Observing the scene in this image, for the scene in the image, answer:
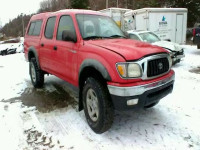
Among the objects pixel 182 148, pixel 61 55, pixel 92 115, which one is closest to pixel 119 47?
pixel 92 115

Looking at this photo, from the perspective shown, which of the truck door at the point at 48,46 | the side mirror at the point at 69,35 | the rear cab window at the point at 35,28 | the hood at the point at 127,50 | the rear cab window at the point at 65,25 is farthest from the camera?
the rear cab window at the point at 35,28

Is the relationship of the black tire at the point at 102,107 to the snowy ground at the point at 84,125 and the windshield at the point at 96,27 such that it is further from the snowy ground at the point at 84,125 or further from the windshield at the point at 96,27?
the windshield at the point at 96,27

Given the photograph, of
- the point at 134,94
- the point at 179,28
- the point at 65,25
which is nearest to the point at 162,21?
the point at 179,28

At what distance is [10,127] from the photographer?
12.1 ft

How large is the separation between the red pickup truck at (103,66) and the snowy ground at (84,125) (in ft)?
1.03

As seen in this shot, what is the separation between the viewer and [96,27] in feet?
13.4

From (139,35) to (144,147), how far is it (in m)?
6.52

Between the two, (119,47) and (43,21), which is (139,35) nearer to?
(43,21)

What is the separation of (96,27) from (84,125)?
6.37 feet

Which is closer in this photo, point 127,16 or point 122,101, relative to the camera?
point 122,101

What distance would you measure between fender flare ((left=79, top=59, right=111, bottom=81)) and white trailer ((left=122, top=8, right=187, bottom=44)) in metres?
→ 9.17

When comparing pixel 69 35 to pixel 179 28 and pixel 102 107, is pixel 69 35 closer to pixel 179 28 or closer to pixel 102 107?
pixel 102 107

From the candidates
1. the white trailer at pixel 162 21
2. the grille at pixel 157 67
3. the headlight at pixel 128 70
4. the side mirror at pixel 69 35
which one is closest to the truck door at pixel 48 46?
the side mirror at pixel 69 35

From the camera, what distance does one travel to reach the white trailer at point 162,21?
1176 centimetres
